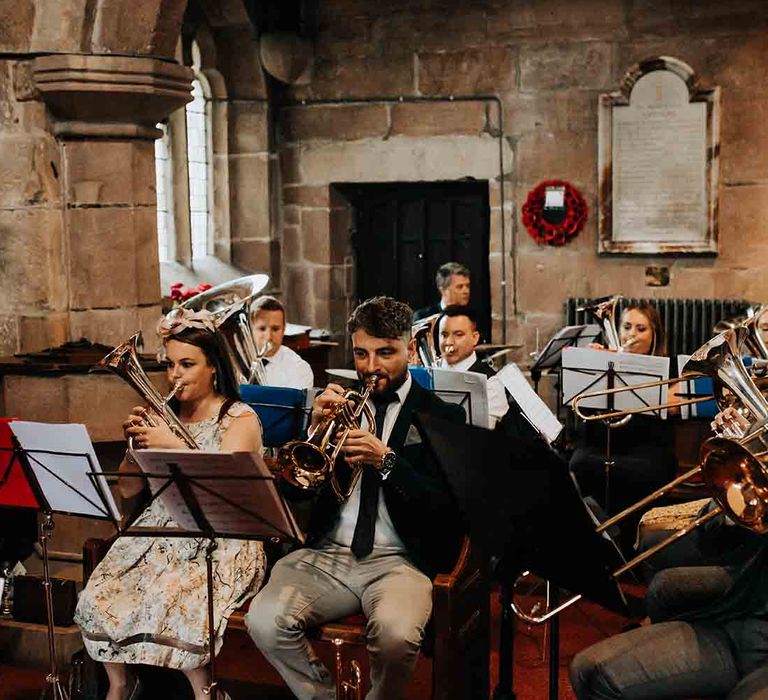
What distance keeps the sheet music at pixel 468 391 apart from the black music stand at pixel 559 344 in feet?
5.87

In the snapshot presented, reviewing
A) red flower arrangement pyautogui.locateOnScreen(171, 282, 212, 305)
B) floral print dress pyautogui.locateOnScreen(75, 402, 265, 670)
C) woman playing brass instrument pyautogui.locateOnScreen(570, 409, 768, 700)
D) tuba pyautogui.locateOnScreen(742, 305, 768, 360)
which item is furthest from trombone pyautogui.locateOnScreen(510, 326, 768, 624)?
red flower arrangement pyautogui.locateOnScreen(171, 282, 212, 305)

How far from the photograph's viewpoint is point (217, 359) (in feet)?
14.1

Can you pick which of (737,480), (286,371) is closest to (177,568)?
(737,480)

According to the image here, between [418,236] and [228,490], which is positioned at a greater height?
[418,236]

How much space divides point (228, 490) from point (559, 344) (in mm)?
3686

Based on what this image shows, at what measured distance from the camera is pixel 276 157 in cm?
998

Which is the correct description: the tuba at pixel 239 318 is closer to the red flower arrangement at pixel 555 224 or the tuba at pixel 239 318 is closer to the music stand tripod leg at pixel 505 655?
the music stand tripod leg at pixel 505 655

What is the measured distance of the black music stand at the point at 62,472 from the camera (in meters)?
3.66

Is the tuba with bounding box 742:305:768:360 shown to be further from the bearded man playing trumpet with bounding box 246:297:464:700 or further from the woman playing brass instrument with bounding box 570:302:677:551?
the woman playing brass instrument with bounding box 570:302:677:551

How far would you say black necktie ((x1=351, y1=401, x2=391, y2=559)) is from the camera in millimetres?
4027

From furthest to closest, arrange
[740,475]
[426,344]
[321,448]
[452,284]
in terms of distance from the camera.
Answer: [452,284]
[426,344]
[321,448]
[740,475]

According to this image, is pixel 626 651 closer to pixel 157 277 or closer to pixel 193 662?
pixel 193 662

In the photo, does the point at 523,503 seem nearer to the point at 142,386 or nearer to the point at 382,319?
the point at 382,319

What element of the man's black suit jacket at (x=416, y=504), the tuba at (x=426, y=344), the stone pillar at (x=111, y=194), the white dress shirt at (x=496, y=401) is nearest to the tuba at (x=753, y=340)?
the man's black suit jacket at (x=416, y=504)
